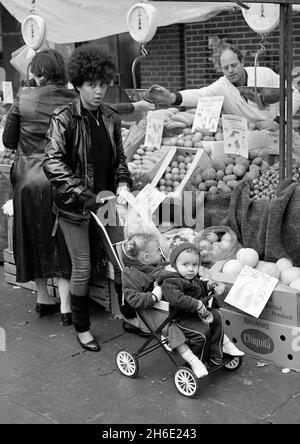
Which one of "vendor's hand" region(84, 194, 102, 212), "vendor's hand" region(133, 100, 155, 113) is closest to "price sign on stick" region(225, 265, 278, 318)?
"vendor's hand" region(84, 194, 102, 212)

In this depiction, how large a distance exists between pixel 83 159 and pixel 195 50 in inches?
244

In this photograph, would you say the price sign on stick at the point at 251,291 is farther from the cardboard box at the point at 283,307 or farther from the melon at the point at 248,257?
the melon at the point at 248,257

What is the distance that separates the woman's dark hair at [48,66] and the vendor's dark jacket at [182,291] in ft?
5.69

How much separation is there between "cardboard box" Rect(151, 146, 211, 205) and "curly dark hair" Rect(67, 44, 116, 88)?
128 cm

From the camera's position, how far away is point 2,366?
4215 mm

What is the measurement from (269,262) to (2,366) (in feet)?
6.18

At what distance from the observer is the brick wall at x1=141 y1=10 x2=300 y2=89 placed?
9008 millimetres

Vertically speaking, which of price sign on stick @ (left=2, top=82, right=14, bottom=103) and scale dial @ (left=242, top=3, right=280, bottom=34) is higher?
scale dial @ (left=242, top=3, right=280, bottom=34)

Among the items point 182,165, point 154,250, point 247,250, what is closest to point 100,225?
point 154,250

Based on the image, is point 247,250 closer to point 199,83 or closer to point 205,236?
point 205,236

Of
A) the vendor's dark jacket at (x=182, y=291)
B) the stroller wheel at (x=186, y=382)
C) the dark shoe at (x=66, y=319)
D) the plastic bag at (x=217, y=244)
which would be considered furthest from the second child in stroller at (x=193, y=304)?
the dark shoe at (x=66, y=319)

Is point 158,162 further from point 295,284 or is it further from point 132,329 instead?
point 295,284

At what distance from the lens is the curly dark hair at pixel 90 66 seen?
13.0 ft

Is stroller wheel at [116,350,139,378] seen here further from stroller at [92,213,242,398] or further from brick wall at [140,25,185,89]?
brick wall at [140,25,185,89]
